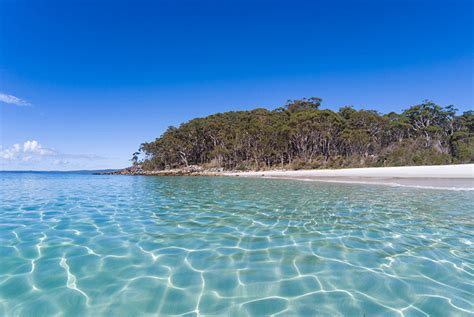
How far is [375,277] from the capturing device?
3.13 m

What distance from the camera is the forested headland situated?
41.8 metres

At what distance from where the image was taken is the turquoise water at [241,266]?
2.58m

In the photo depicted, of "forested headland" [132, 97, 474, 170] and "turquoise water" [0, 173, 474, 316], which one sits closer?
"turquoise water" [0, 173, 474, 316]

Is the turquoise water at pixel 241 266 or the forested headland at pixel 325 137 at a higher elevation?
the forested headland at pixel 325 137

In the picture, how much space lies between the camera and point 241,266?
3.50 meters

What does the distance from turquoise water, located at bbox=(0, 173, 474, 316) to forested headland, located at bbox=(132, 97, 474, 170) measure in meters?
36.0

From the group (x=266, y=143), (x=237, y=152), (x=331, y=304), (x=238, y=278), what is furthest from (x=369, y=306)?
(x=237, y=152)

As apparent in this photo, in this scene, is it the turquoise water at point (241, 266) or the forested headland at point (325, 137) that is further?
the forested headland at point (325, 137)

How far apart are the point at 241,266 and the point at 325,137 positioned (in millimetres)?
45823

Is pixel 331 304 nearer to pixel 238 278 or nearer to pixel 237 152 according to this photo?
pixel 238 278

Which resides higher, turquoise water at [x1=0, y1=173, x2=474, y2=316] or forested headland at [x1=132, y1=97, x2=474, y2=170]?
forested headland at [x1=132, y1=97, x2=474, y2=170]

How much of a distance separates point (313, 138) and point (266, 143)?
8.87 meters

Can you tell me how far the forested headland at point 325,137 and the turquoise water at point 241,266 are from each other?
118 ft

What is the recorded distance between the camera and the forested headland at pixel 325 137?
41781 mm
